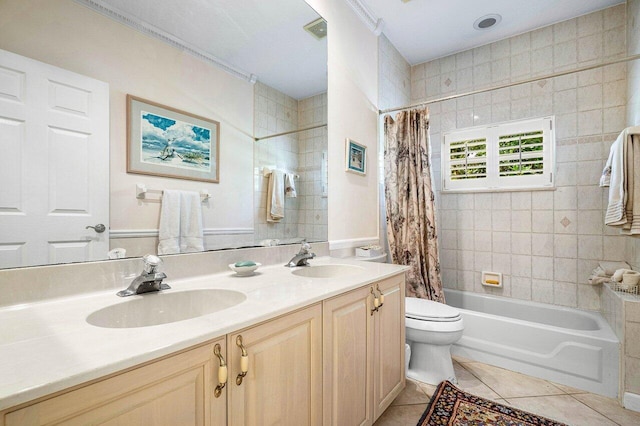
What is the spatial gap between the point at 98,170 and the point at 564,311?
3234 mm

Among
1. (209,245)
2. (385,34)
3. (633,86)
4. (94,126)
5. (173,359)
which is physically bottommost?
(173,359)

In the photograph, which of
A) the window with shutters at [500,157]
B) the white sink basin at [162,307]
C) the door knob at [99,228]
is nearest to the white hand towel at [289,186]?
the white sink basin at [162,307]

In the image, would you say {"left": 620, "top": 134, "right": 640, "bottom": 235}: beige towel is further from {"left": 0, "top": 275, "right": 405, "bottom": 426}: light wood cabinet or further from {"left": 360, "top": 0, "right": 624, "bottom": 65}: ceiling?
{"left": 0, "top": 275, "right": 405, "bottom": 426}: light wood cabinet

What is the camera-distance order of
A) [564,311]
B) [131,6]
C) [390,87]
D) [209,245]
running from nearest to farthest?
[131,6] < [209,245] < [564,311] < [390,87]

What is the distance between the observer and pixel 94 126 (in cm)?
96

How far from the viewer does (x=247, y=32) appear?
1479 mm

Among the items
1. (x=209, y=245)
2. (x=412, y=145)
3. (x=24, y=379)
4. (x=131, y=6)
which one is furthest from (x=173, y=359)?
(x=412, y=145)

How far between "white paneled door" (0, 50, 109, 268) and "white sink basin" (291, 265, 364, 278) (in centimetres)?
91

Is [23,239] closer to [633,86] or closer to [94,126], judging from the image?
[94,126]

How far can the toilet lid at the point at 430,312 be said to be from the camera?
5.99ft

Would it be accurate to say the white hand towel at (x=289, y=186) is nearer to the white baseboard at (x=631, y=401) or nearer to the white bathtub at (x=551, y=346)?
the white bathtub at (x=551, y=346)

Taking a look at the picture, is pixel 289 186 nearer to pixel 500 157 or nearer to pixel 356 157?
pixel 356 157

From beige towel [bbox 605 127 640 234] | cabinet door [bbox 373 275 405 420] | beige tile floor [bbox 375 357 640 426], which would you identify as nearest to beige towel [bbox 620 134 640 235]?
beige towel [bbox 605 127 640 234]

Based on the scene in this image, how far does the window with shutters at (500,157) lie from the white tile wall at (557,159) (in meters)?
0.08
